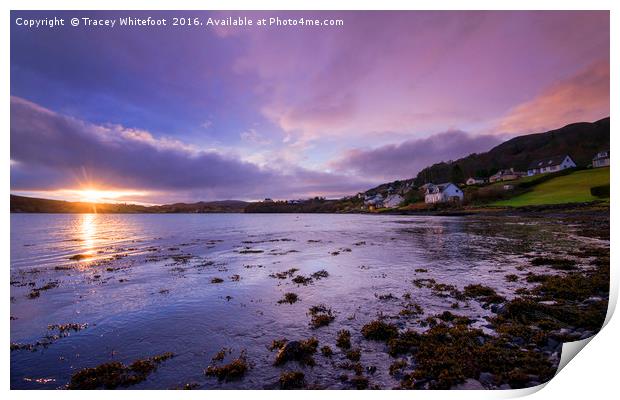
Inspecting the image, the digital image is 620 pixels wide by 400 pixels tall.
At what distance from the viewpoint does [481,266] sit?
16.1m

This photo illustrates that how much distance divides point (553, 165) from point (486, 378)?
393ft

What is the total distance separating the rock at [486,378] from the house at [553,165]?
11375 cm

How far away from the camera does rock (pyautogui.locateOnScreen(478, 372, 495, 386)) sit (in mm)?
5780

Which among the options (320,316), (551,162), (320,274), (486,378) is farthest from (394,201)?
(486,378)

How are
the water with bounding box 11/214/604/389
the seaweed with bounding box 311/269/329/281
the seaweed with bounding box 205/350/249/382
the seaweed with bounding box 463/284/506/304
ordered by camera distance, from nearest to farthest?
the seaweed with bounding box 205/350/249/382 < the water with bounding box 11/214/604/389 < the seaweed with bounding box 463/284/506/304 < the seaweed with bounding box 311/269/329/281

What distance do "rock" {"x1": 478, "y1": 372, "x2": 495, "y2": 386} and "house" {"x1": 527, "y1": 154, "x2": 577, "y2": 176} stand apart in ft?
373

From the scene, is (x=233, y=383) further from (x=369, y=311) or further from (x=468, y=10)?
(x=468, y=10)

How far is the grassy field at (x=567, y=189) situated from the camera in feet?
157

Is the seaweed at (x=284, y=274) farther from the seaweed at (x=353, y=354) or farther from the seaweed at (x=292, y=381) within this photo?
the seaweed at (x=292, y=381)

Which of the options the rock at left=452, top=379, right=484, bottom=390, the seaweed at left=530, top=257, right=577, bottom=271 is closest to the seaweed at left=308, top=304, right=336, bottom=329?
the rock at left=452, top=379, right=484, bottom=390

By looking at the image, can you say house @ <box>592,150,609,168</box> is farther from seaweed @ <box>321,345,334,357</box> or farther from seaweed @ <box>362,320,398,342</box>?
seaweed @ <box>321,345,334,357</box>

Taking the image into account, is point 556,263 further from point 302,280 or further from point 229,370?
point 229,370

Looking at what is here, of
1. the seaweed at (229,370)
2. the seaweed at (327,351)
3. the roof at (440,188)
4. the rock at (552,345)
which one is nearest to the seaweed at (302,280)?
the seaweed at (327,351)

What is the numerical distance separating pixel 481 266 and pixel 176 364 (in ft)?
52.0
